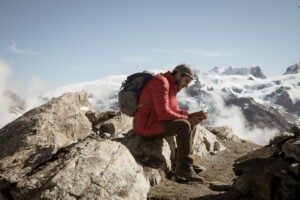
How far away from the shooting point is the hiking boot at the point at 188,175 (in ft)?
46.8

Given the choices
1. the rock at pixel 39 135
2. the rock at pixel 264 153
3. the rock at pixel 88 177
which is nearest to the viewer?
the rock at pixel 88 177

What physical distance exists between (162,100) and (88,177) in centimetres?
486

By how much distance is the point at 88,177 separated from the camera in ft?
32.7

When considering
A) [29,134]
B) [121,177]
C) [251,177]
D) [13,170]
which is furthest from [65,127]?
[251,177]

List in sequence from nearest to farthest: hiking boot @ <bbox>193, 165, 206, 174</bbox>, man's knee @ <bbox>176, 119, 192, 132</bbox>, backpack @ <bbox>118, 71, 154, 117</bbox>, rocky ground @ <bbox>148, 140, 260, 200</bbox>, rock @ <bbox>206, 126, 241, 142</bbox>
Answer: rocky ground @ <bbox>148, 140, 260, 200</bbox> → man's knee @ <bbox>176, 119, 192, 132</bbox> → backpack @ <bbox>118, 71, 154, 117</bbox> → hiking boot @ <bbox>193, 165, 206, 174</bbox> → rock @ <bbox>206, 126, 241, 142</bbox>

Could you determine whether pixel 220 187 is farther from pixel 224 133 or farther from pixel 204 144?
pixel 224 133

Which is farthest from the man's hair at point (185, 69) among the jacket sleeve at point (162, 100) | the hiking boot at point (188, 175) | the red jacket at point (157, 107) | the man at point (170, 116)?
the hiking boot at point (188, 175)

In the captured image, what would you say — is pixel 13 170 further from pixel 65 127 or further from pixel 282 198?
pixel 282 198

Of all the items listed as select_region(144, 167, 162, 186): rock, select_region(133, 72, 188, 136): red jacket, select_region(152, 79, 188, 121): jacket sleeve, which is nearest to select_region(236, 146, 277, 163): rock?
select_region(133, 72, 188, 136): red jacket

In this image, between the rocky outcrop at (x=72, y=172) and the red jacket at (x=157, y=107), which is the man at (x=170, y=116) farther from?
the rocky outcrop at (x=72, y=172)

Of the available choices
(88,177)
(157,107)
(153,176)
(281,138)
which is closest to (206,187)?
(153,176)

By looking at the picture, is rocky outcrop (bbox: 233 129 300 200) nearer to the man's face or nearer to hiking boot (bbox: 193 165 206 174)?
hiking boot (bbox: 193 165 206 174)

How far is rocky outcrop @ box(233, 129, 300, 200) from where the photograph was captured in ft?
33.4

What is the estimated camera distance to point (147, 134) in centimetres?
1484
